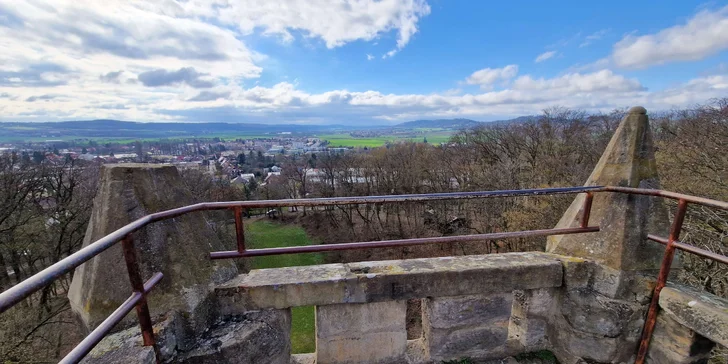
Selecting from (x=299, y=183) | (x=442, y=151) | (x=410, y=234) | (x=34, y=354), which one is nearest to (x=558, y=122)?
(x=442, y=151)

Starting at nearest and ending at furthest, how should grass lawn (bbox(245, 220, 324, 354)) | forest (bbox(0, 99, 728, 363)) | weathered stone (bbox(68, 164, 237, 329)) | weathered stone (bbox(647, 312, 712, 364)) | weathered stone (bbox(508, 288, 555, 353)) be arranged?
weathered stone (bbox(68, 164, 237, 329)) → weathered stone (bbox(647, 312, 712, 364)) → weathered stone (bbox(508, 288, 555, 353)) → forest (bbox(0, 99, 728, 363)) → grass lawn (bbox(245, 220, 324, 354))

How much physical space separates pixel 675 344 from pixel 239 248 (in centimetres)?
321

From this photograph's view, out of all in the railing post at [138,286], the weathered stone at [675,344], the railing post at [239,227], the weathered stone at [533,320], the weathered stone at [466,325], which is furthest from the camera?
the weathered stone at [533,320]

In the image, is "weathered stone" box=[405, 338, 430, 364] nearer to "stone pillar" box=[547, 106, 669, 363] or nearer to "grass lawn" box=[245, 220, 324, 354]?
"stone pillar" box=[547, 106, 669, 363]

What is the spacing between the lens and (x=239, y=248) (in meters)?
2.38

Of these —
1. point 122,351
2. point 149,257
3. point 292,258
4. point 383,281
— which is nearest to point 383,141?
point 292,258

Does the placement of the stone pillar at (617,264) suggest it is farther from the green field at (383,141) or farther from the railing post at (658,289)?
the green field at (383,141)

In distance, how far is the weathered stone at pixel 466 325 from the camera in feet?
9.10

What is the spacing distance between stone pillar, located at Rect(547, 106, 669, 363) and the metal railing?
0.09 meters

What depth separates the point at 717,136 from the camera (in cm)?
1074

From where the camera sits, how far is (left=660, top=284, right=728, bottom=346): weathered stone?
2.18 meters

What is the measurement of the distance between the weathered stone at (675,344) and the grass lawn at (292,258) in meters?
5.68

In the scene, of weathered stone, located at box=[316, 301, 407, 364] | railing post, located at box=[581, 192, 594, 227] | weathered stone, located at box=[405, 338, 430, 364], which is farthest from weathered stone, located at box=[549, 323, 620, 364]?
weathered stone, located at box=[316, 301, 407, 364]

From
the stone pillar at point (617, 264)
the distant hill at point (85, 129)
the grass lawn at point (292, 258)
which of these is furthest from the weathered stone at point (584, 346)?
the distant hill at point (85, 129)
